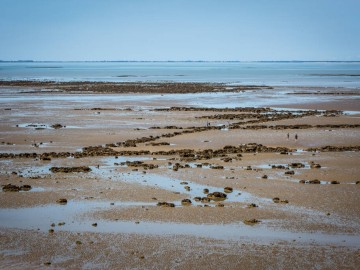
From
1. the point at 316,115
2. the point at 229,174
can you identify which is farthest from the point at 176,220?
the point at 316,115

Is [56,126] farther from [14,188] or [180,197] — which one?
[180,197]

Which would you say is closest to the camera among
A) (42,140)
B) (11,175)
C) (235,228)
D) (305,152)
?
(235,228)

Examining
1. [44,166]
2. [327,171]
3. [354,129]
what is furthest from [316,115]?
[44,166]

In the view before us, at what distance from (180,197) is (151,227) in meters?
2.80

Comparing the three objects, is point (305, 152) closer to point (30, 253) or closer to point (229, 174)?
point (229, 174)

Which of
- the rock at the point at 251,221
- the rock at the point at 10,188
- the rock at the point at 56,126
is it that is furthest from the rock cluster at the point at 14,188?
the rock at the point at 56,126

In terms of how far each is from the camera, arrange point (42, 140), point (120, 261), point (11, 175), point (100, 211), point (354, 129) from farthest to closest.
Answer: point (354, 129), point (42, 140), point (11, 175), point (100, 211), point (120, 261)

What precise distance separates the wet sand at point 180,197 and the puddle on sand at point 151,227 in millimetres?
28

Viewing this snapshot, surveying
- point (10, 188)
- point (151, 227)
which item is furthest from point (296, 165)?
point (10, 188)

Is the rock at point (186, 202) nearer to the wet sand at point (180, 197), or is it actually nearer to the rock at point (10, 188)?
the wet sand at point (180, 197)

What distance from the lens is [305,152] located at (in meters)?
22.7

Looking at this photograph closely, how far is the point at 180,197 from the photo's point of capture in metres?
14.9

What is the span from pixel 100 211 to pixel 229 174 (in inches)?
242

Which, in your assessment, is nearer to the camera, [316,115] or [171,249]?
[171,249]
